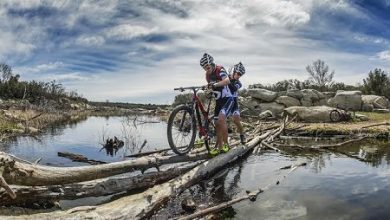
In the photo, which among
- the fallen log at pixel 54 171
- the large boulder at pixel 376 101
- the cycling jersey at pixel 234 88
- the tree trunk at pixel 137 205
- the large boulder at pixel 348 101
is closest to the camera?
the tree trunk at pixel 137 205

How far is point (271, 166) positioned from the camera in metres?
15.9

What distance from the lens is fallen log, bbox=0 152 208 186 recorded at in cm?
903

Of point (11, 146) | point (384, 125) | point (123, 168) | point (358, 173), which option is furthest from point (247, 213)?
point (384, 125)

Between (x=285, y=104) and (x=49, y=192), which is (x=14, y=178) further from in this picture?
(x=285, y=104)

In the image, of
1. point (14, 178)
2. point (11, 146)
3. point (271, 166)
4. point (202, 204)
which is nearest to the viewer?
point (14, 178)

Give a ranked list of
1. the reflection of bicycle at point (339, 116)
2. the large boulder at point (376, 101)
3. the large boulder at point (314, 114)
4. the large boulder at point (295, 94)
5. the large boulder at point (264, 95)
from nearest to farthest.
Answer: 1. the reflection of bicycle at point (339, 116)
2. the large boulder at point (314, 114)
3. the large boulder at point (376, 101)
4. the large boulder at point (264, 95)
5. the large boulder at point (295, 94)

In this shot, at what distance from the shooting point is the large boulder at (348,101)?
43.7 meters

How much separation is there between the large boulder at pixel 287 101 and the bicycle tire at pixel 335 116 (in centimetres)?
1199

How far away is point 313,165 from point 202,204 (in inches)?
273

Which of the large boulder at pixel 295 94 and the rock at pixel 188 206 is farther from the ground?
the large boulder at pixel 295 94

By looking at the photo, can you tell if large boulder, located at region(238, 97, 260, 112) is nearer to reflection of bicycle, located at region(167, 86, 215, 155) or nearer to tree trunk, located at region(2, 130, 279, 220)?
reflection of bicycle, located at region(167, 86, 215, 155)

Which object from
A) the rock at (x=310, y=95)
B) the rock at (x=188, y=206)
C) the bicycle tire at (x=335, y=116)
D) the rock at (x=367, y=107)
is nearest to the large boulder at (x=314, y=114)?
the bicycle tire at (x=335, y=116)

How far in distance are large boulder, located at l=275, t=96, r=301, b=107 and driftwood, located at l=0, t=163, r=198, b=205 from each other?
35504 mm

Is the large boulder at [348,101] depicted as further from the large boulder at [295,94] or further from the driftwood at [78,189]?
the driftwood at [78,189]
